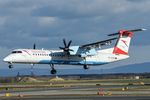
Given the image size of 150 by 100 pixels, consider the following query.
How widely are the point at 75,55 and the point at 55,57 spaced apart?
16.8 feet

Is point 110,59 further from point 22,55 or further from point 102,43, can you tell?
point 22,55

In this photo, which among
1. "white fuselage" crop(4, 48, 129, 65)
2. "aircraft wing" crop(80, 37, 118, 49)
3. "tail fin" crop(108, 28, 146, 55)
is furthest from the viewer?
"tail fin" crop(108, 28, 146, 55)

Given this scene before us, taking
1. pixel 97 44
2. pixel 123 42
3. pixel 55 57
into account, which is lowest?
pixel 55 57

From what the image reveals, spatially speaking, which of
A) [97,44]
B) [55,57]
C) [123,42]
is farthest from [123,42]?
[55,57]

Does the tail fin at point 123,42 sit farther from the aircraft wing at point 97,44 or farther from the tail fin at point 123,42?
the aircraft wing at point 97,44

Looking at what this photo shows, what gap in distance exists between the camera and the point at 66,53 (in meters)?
114

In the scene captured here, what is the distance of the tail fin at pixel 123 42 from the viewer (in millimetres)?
121819

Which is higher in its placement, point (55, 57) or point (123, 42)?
point (123, 42)

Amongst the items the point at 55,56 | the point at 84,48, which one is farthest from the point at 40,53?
the point at 84,48

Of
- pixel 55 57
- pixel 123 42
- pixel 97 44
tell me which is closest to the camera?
pixel 55 57

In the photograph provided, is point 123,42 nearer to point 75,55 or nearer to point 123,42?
point 123,42

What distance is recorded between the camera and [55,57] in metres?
112

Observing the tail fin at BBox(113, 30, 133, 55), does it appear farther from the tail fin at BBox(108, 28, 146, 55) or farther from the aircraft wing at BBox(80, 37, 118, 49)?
the aircraft wing at BBox(80, 37, 118, 49)

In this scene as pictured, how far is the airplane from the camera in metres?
108
